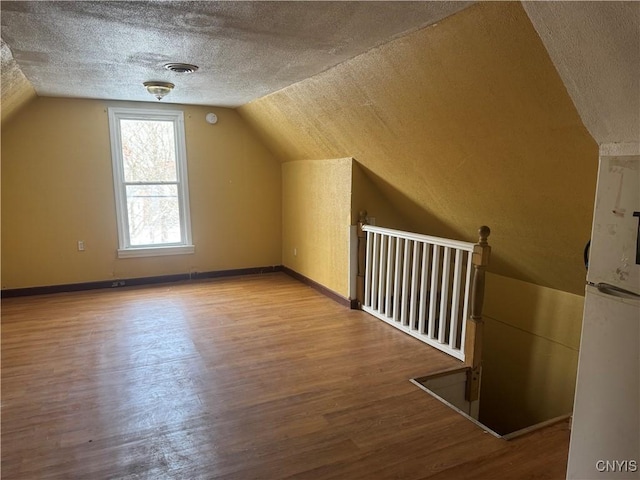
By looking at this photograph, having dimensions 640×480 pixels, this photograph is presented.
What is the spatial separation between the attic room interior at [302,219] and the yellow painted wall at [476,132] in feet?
0.05

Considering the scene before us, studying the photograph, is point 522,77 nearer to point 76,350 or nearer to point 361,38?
point 361,38

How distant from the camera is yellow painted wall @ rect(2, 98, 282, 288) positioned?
4.56 m

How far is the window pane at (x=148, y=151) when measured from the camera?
498 cm

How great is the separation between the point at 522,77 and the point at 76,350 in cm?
343

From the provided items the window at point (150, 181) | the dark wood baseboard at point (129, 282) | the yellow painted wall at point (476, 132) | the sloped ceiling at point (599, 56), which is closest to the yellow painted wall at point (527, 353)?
the yellow painted wall at point (476, 132)

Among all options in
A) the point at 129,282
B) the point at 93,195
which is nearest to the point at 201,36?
the point at 93,195

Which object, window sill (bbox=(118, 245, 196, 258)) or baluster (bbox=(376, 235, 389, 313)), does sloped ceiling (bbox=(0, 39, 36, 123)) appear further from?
baluster (bbox=(376, 235, 389, 313))

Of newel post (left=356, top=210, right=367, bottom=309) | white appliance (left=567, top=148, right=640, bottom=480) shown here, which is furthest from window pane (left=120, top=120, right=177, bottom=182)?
white appliance (left=567, top=148, right=640, bottom=480)

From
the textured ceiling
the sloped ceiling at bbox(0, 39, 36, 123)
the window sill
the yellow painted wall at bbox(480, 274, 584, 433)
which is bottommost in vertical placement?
the yellow painted wall at bbox(480, 274, 584, 433)

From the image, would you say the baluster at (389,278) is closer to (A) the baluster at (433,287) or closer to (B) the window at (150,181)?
(A) the baluster at (433,287)

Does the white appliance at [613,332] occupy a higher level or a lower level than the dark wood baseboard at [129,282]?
higher

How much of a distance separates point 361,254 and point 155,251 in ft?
8.47

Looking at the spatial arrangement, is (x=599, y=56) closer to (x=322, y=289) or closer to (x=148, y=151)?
(x=322, y=289)

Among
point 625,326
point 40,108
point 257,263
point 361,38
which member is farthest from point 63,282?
point 625,326
